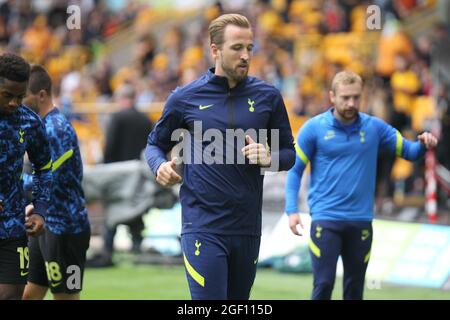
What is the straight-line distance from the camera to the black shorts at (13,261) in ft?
23.0

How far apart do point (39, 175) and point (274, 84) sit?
11657 mm

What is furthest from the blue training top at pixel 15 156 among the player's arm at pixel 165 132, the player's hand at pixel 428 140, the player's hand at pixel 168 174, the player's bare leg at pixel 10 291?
the player's hand at pixel 428 140

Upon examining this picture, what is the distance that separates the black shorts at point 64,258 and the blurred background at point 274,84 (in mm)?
3453

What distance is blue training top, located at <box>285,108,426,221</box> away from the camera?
928 cm

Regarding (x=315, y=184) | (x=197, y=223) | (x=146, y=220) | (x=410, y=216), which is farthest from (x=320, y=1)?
(x=197, y=223)

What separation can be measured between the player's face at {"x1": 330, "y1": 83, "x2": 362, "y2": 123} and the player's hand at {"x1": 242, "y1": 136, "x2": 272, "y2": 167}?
251cm

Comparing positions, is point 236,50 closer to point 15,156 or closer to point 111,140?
point 15,156

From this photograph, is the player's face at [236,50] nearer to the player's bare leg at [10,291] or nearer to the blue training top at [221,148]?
the blue training top at [221,148]

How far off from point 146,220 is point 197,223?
9.16 metres

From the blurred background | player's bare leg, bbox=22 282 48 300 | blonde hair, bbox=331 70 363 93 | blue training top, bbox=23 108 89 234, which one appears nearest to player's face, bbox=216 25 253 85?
blue training top, bbox=23 108 89 234

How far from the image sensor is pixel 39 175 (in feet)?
25.0

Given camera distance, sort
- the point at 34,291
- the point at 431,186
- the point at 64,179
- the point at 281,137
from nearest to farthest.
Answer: the point at 281,137
the point at 64,179
the point at 34,291
the point at 431,186

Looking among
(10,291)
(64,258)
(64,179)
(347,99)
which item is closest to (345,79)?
(347,99)

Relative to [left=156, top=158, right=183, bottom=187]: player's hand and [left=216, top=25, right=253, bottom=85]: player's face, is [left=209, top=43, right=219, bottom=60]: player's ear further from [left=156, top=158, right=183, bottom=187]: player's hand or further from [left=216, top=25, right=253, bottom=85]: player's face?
[left=156, top=158, right=183, bottom=187]: player's hand
